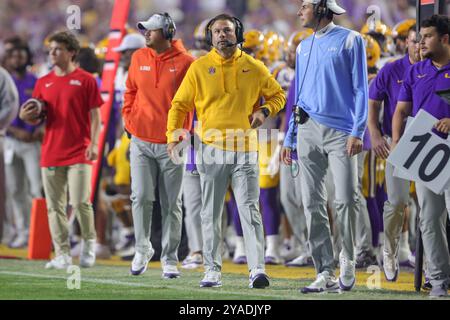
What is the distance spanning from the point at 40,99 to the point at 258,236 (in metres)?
3.12

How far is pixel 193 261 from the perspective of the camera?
12.6 metres

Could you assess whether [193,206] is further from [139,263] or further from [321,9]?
[321,9]

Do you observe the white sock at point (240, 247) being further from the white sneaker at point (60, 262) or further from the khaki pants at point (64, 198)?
the white sneaker at point (60, 262)

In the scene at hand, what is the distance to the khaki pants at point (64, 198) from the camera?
12102 millimetres

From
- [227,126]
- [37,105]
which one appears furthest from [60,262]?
[227,126]

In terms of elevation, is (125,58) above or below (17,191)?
above

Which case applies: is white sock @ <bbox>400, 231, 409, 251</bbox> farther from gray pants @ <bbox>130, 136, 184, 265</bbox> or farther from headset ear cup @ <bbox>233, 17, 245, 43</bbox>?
headset ear cup @ <bbox>233, 17, 245, 43</bbox>

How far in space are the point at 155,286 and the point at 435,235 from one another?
2.20 m

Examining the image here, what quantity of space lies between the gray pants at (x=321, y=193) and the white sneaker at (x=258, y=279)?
516 millimetres

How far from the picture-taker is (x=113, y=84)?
1393 cm

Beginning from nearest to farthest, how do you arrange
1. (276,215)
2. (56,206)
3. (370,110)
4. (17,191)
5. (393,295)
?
(393,295)
(370,110)
(56,206)
(276,215)
(17,191)

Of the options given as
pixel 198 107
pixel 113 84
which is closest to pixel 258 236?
pixel 198 107
